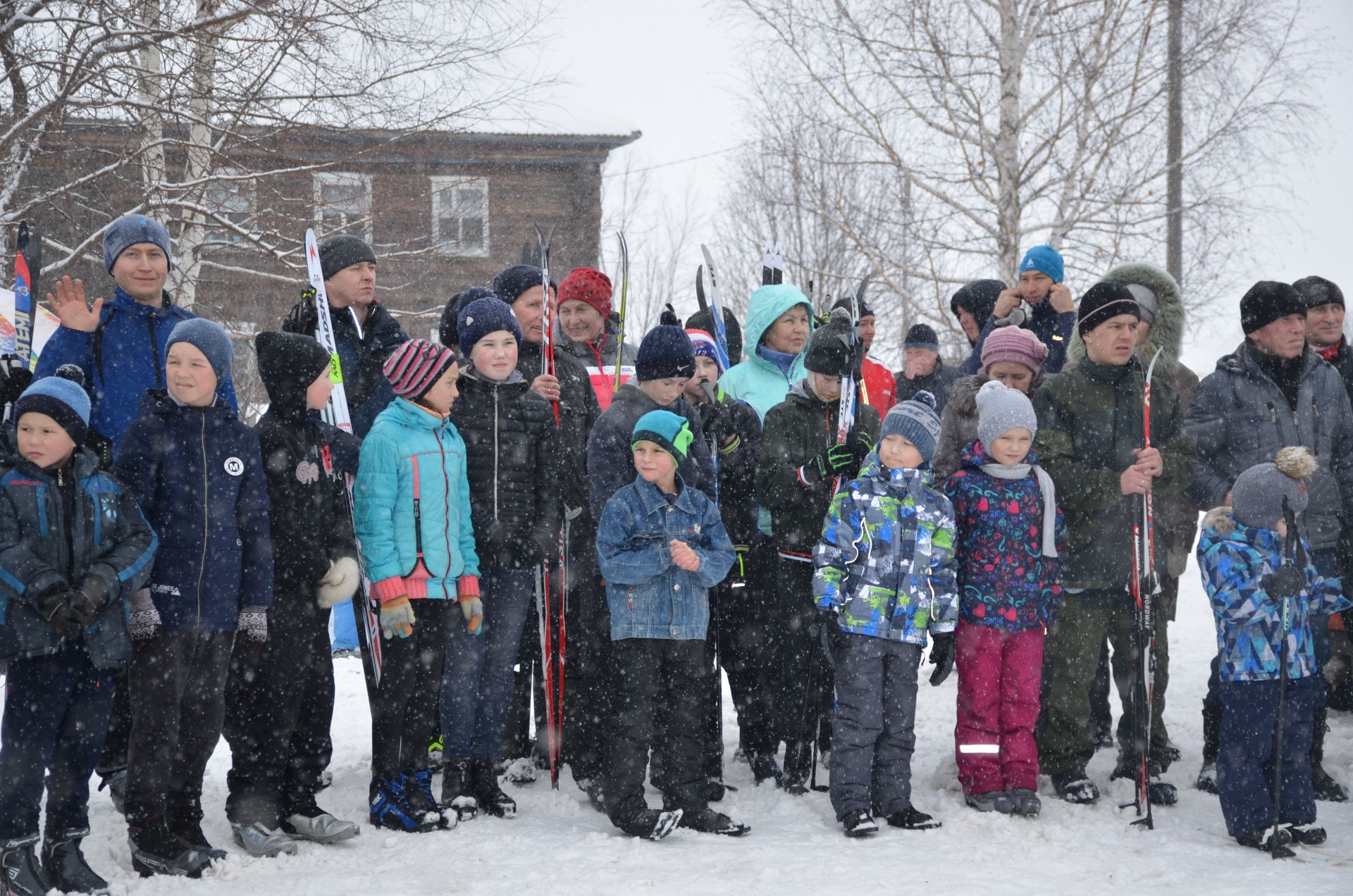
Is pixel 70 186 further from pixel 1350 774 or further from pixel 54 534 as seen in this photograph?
pixel 1350 774

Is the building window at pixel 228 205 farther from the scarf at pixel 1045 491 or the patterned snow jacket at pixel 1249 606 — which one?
the patterned snow jacket at pixel 1249 606

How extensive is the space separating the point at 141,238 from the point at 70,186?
361 centimetres

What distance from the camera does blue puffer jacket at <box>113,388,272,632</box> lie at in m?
3.84

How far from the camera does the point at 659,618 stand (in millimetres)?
4438

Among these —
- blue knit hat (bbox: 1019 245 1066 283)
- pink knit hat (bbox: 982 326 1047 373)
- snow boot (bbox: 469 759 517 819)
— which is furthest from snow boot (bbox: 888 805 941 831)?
blue knit hat (bbox: 1019 245 1066 283)

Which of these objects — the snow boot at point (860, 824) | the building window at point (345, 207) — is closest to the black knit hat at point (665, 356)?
the snow boot at point (860, 824)

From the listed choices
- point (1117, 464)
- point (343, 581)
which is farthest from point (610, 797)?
point (1117, 464)

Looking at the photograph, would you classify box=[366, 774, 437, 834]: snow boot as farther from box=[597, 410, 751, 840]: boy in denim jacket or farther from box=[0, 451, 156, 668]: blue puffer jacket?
box=[0, 451, 156, 668]: blue puffer jacket

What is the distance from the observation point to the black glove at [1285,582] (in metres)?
4.27

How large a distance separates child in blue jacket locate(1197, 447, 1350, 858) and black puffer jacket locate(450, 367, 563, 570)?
2.65 meters

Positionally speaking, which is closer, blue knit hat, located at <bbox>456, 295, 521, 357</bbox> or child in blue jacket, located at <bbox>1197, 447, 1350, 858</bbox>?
child in blue jacket, located at <bbox>1197, 447, 1350, 858</bbox>

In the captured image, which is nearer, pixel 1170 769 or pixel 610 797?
pixel 610 797

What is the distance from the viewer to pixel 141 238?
445 cm

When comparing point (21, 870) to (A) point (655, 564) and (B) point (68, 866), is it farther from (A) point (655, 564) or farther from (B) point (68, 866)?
(A) point (655, 564)
